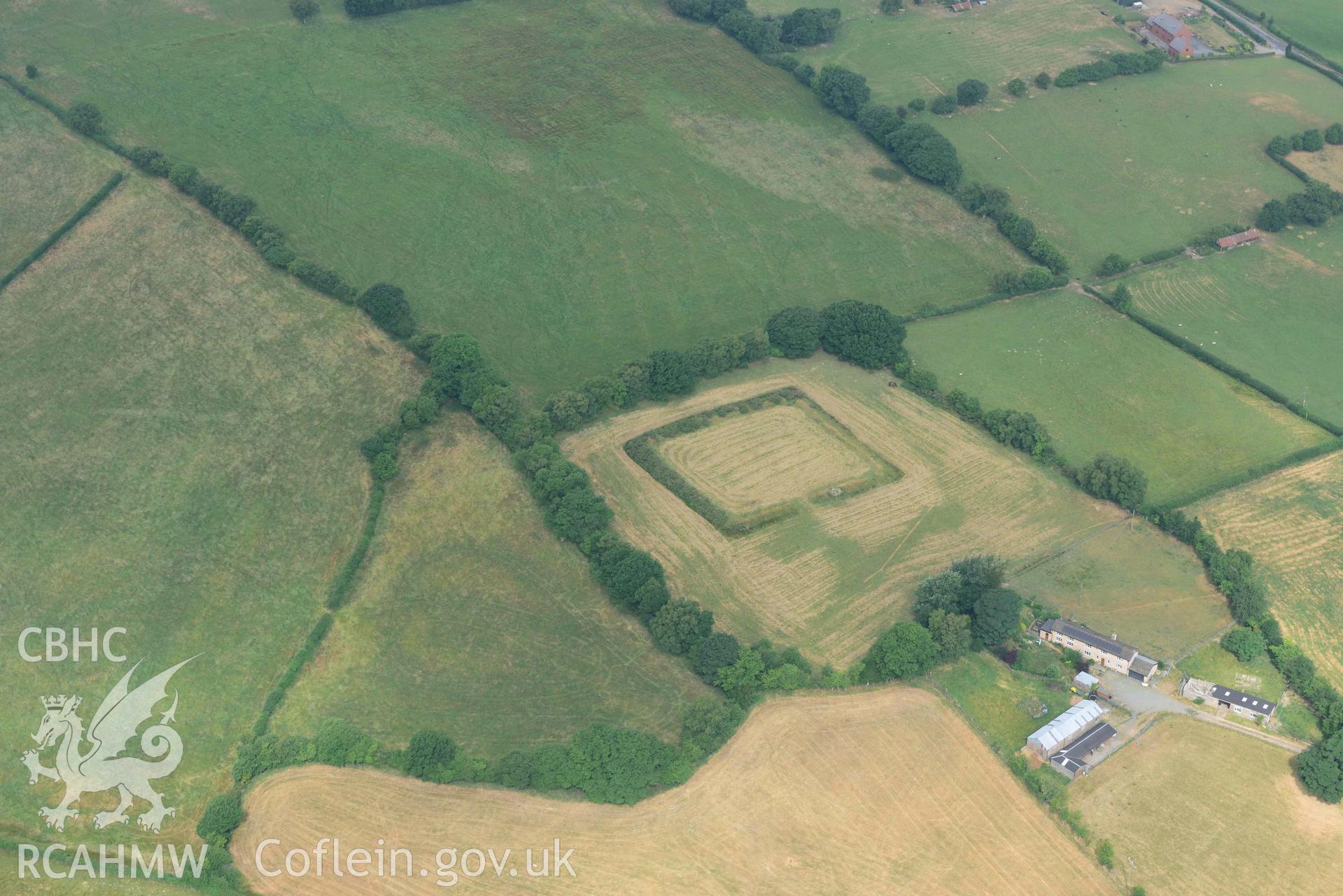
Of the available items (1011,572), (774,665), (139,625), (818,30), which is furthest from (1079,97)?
(139,625)

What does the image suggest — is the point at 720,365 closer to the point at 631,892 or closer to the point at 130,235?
the point at 631,892

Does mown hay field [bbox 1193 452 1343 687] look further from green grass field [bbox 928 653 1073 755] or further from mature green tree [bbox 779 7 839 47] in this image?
mature green tree [bbox 779 7 839 47]

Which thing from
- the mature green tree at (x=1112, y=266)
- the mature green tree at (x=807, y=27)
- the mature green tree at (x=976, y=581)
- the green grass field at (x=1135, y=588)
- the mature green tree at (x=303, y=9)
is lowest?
the green grass field at (x=1135, y=588)

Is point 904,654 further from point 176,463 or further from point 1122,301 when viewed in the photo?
point 176,463

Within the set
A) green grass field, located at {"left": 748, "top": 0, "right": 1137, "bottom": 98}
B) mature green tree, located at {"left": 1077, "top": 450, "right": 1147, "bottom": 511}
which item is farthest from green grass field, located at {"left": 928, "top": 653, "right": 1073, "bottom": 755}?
green grass field, located at {"left": 748, "top": 0, "right": 1137, "bottom": 98}

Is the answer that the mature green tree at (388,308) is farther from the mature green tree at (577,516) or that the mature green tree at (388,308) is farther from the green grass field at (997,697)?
the green grass field at (997,697)

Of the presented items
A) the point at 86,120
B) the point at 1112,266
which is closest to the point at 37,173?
the point at 86,120

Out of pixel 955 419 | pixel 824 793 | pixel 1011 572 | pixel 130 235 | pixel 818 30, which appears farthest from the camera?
pixel 818 30

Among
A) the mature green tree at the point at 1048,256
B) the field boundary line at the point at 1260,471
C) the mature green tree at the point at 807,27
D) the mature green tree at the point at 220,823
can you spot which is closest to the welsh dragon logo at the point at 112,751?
the mature green tree at the point at 220,823
